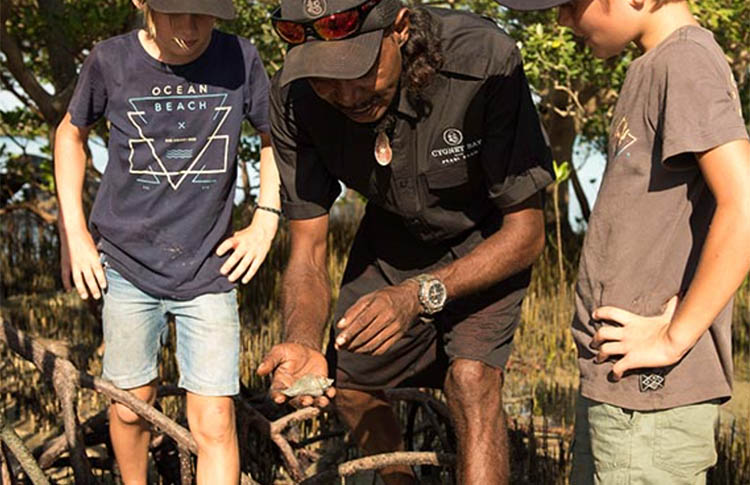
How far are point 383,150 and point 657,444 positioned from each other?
3.67 ft

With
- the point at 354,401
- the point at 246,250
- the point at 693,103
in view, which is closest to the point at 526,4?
the point at 693,103

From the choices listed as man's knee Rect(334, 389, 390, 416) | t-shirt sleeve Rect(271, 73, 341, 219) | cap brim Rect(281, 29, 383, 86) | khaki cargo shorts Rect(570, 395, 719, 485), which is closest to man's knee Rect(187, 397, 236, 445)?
man's knee Rect(334, 389, 390, 416)

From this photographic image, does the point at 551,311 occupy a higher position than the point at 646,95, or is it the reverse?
the point at 646,95

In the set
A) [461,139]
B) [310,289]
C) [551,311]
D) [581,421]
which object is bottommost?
[551,311]

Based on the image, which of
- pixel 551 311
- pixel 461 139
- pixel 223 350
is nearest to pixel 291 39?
pixel 461 139

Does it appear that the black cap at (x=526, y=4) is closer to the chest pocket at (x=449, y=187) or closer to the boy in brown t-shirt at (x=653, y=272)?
the boy in brown t-shirt at (x=653, y=272)

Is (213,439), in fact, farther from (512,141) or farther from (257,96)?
(512,141)

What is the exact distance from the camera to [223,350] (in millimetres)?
3363

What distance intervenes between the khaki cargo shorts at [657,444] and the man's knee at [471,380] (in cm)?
Result: 71

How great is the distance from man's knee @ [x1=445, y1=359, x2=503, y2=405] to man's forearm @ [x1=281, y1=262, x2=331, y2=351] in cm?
38

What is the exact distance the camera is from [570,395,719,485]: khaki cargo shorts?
229 cm

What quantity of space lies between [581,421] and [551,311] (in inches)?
188

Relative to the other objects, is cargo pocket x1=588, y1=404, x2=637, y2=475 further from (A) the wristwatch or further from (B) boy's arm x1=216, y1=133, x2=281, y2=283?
(B) boy's arm x1=216, y1=133, x2=281, y2=283

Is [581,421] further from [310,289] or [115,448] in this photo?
[115,448]
